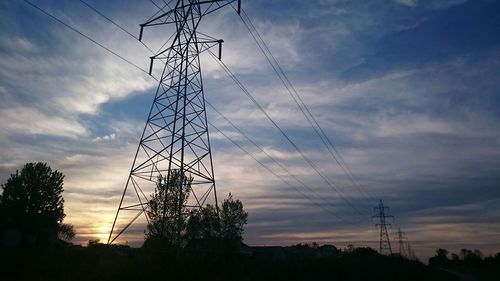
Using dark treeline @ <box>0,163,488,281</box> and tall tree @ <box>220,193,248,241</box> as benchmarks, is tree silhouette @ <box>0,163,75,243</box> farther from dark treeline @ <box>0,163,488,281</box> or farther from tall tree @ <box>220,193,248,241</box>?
tall tree @ <box>220,193,248,241</box>

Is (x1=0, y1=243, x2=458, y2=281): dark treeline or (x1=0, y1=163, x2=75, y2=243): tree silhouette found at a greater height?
(x1=0, y1=163, x2=75, y2=243): tree silhouette

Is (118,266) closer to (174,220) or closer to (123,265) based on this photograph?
(123,265)

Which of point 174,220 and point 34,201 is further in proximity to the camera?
point 34,201

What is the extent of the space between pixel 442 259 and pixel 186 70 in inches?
6345

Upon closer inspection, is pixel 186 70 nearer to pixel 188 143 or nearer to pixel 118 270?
pixel 188 143

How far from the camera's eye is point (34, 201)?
2365 inches

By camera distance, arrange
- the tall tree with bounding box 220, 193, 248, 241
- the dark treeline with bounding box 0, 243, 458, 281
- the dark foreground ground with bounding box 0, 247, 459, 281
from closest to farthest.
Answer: the dark foreground ground with bounding box 0, 247, 459, 281
the dark treeline with bounding box 0, 243, 458, 281
the tall tree with bounding box 220, 193, 248, 241

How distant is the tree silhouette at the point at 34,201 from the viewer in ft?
188

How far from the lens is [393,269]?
4647 cm

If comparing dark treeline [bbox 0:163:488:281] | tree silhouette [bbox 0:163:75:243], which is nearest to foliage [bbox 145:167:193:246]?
Answer: dark treeline [bbox 0:163:488:281]

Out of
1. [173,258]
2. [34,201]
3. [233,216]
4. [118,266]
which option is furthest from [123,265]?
[34,201]

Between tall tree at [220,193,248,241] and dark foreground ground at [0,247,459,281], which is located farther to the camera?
tall tree at [220,193,248,241]

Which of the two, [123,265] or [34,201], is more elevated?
[34,201]

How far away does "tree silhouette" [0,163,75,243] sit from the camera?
188ft
